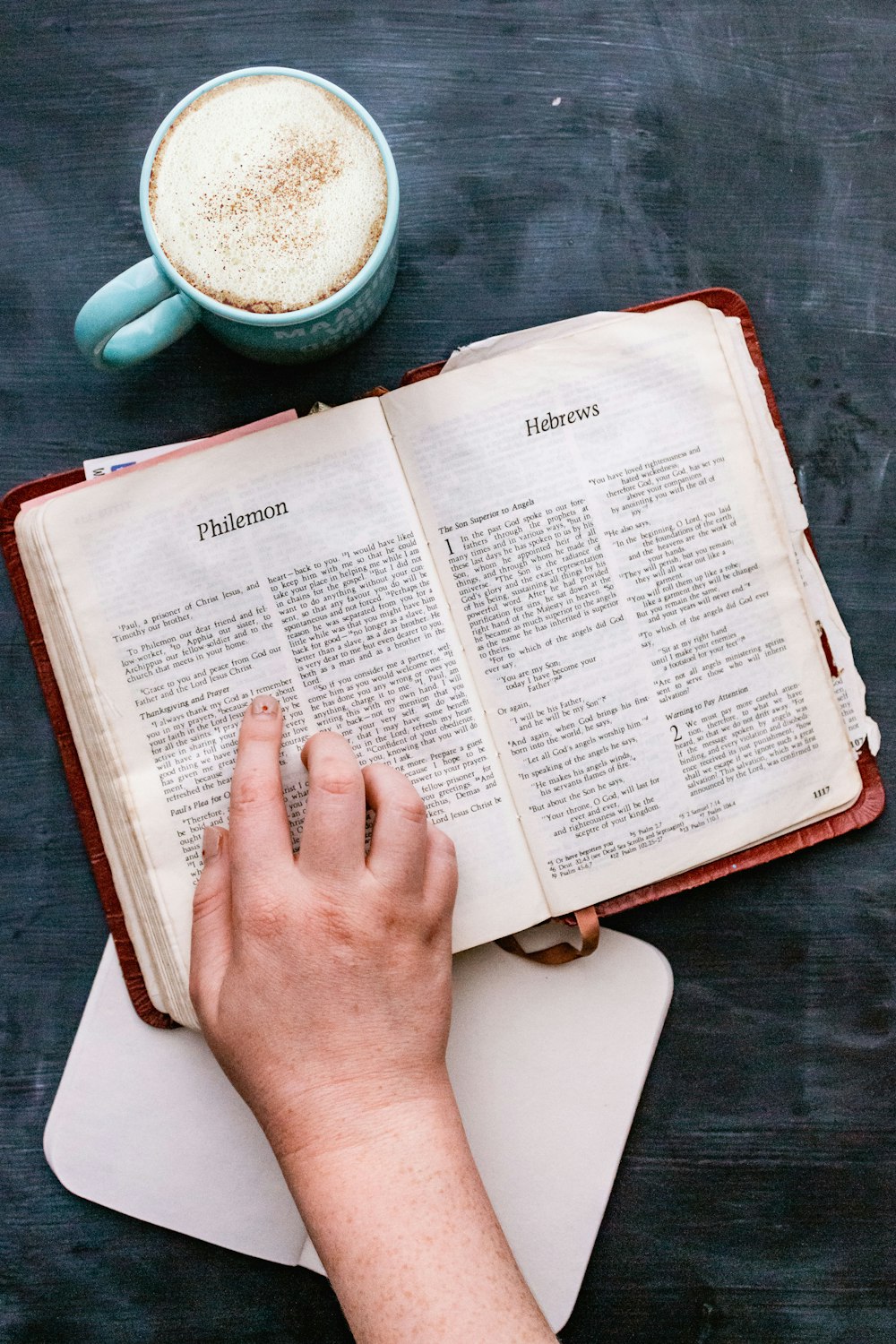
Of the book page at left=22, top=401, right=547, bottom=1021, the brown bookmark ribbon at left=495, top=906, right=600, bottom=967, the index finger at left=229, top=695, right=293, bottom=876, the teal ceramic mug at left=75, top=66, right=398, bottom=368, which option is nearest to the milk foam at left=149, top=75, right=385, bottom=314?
the teal ceramic mug at left=75, top=66, right=398, bottom=368

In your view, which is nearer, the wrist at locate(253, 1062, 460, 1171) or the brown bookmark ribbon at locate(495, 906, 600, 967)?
the wrist at locate(253, 1062, 460, 1171)

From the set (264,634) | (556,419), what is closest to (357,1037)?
(264,634)

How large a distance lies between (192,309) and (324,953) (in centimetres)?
38

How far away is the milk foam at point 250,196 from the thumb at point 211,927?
0.32m

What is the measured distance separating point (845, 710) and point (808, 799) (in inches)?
2.7

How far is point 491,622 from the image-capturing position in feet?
2.03

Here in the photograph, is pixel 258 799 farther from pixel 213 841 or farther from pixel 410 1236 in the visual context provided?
pixel 410 1236

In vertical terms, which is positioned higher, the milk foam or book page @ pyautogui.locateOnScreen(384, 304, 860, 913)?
the milk foam

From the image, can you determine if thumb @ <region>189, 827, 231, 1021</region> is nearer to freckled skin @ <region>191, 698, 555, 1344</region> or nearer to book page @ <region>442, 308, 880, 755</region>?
freckled skin @ <region>191, 698, 555, 1344</region>

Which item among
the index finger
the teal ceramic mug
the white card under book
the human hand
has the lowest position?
the white card under book

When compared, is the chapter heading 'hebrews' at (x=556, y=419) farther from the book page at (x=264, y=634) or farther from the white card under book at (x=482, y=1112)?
the white card under book at (x=482, y=1112)

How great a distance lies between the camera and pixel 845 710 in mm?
652

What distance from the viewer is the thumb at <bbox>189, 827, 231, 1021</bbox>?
1.86ft

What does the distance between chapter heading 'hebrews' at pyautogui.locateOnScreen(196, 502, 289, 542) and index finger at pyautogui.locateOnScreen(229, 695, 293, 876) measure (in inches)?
4.5
